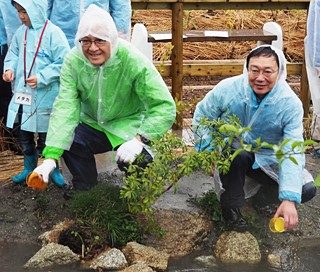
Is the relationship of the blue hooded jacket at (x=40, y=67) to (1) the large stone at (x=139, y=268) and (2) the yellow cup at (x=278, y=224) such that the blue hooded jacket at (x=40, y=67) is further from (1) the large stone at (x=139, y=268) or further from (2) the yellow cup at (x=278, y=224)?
(2) the yellow cup at (x=278, y=224)


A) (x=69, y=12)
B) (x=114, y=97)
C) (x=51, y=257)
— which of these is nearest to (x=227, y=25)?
(x=69, y=12)

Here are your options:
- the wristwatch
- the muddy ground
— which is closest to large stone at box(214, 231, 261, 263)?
the muddy ground

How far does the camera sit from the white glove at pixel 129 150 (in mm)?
4105

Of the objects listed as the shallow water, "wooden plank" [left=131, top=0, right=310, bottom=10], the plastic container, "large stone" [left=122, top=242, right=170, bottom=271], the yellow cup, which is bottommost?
the shallow water

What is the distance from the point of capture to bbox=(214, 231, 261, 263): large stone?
416 cm

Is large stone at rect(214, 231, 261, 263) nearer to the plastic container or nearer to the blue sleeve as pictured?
the plastic container

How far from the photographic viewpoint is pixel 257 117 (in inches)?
167

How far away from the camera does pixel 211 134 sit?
4180 mm

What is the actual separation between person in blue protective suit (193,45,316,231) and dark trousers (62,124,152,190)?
63cm

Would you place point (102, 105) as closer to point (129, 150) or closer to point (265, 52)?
point (129, 150)

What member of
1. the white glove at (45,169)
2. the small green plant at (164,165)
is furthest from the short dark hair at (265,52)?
the white glove at (45,169)

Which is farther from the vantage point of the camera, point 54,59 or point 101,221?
point 54,59

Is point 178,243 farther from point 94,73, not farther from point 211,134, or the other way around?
point 94,73

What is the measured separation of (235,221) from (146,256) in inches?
26.4
